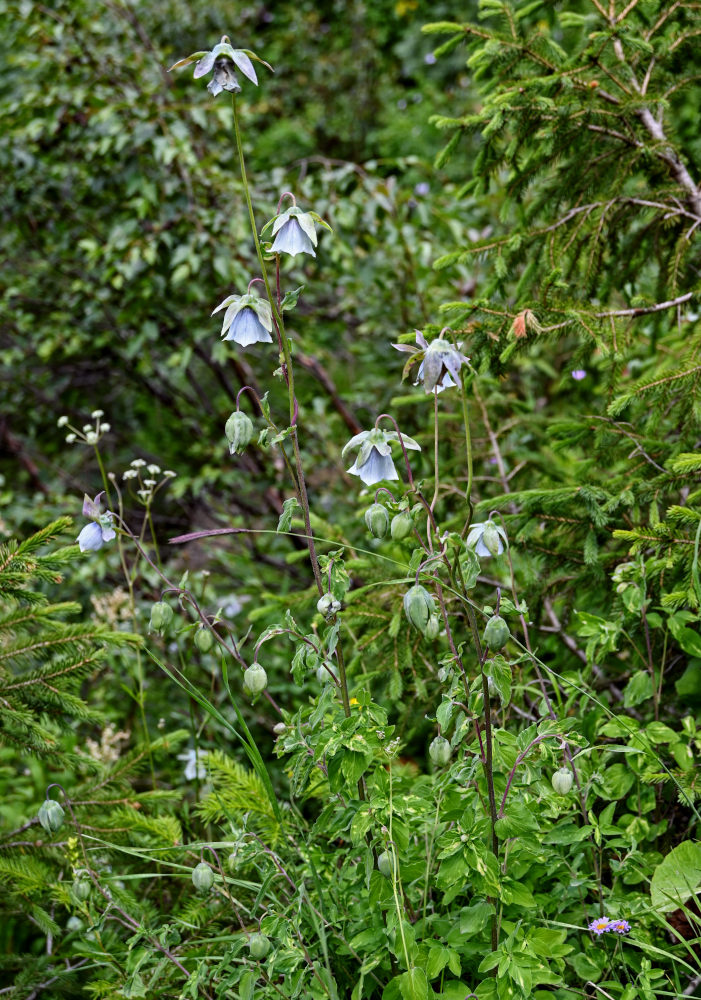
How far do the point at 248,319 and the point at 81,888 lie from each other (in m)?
0.96

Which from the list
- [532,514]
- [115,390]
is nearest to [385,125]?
[115,390]

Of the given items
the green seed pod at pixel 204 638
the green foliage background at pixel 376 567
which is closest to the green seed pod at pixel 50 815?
the green foliage background at pixel 376 567

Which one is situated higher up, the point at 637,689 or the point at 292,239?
the point at 292,239

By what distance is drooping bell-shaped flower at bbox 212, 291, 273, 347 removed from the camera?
1270 millimetres

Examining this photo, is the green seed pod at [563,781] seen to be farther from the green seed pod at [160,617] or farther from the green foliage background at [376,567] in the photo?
the green seed pod at [160,617]

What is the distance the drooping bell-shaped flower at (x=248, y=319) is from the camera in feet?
4.17

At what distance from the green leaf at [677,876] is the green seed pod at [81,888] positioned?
3.04ft

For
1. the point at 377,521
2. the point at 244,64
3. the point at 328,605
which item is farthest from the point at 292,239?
the point at 328,605

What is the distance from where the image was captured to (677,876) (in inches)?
55.6

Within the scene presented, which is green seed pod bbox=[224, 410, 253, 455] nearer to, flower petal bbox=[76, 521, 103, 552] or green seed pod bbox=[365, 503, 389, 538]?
green seed pod bbox=[365, 503, 389, 538]

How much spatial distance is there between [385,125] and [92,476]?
14.9 ft

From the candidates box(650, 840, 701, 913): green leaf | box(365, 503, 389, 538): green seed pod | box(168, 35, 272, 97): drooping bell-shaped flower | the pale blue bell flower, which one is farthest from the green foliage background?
box(168, 35, 272, 97): drooping bell-shaped flower

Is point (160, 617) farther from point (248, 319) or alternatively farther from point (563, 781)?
point (563, 781)

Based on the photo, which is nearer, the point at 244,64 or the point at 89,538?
the point at 244,64
